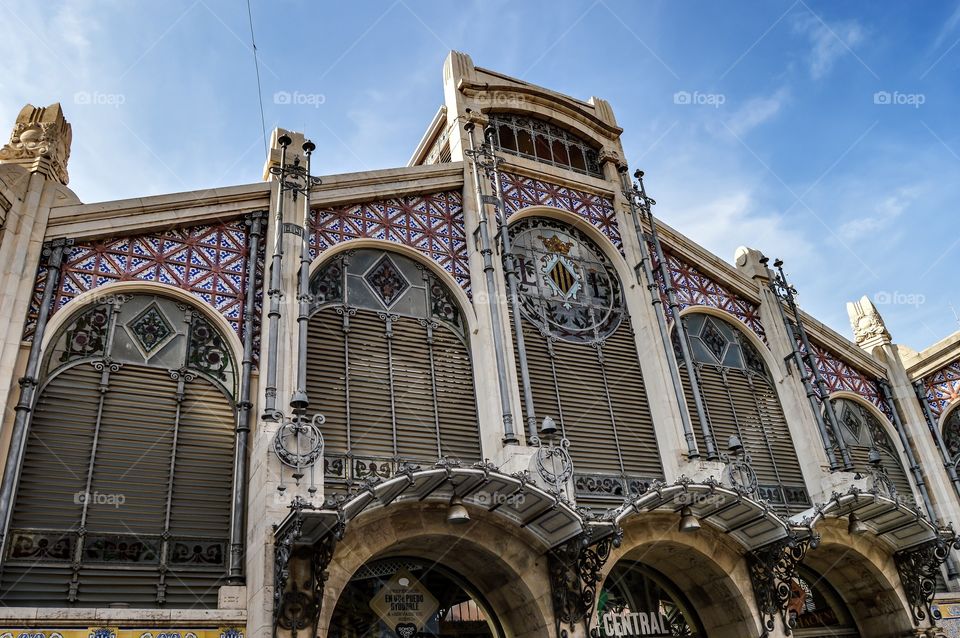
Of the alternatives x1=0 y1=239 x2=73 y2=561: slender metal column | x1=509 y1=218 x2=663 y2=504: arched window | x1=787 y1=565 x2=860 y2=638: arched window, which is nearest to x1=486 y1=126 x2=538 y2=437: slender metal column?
x1=509 y1=218 x2=663 y2=504: arched window

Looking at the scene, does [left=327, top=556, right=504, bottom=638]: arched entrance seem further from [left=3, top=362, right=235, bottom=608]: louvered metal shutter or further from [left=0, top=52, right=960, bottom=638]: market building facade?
[left=3, top=362, right=235, bottom=608]: louvered metal shutter

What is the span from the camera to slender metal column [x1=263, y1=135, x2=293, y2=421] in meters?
11.7

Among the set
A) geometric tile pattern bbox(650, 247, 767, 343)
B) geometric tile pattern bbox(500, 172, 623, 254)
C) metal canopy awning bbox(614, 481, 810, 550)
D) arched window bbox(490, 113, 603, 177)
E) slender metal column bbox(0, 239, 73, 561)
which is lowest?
metal canopy awning bbox(614, 481, 810, 550)

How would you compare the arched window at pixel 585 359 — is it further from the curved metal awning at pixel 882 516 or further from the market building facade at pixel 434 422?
the curved metal awning at pixel 882 516

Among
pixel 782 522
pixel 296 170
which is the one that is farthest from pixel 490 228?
pixel 782 522

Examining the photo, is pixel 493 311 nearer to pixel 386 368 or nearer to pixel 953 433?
pixel 386 368

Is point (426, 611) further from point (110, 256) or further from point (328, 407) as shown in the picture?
point (110, 256)

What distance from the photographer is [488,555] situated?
12.3 m

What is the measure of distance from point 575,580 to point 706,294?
8.96 m

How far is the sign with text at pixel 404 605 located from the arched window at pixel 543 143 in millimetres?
10137

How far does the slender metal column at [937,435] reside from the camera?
747 inches

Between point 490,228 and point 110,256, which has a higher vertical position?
point 490,228

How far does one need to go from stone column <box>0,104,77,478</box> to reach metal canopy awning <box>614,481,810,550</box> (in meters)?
9.06

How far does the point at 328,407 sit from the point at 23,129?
7.09 m
